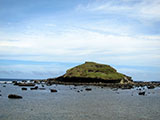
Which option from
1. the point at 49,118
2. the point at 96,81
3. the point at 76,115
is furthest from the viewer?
the point at 96,81

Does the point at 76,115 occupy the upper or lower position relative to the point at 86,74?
lower

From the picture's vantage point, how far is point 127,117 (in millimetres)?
36312

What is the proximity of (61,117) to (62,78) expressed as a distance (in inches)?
6426

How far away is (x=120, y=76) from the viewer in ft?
645

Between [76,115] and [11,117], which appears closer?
[11,117]

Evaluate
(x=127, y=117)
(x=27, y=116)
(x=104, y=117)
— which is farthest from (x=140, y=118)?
(x=27, y=116)

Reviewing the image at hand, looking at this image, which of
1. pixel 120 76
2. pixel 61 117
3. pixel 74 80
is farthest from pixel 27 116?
pixel 120 76

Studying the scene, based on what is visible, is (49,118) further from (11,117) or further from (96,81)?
(96,81)

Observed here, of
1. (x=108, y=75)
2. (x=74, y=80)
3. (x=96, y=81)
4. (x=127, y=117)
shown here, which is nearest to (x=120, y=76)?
(x=108, y=75)

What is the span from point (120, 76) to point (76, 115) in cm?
16360

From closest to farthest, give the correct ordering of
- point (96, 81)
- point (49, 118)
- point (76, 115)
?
1. point (49, 118)
2. point (76, 115)
3. point (96, 81)

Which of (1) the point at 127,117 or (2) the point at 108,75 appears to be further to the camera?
(2) the point at 108,75

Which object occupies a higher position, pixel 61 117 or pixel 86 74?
pixel 86 74

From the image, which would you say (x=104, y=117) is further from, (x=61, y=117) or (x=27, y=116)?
(x=27, y=116)
